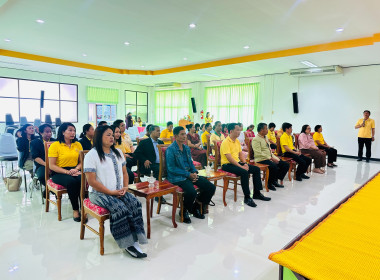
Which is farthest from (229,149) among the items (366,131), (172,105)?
(172,105)

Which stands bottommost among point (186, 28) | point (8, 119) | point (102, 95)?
point (8, 119)

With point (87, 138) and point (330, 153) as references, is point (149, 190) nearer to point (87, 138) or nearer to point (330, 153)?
point (87, 138)

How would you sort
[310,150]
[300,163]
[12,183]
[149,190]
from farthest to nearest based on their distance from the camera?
[310,150] < [300,163] < [12,183] < [149,190]

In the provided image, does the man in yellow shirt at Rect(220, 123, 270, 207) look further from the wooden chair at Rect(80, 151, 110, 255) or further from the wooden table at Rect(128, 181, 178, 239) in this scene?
the wooden chair at Rect(80, 151, 110, 255)

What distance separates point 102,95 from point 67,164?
9831 mm

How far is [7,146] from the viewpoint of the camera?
15.7 ft

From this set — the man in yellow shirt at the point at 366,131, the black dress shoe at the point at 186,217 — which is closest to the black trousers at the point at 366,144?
the man in yellow shirt at the point at 366,131

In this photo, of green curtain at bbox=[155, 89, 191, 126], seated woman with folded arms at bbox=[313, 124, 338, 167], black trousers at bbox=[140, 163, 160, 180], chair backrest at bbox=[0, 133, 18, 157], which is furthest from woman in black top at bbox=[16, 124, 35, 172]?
green curtain at bbox=[155, 89, 191, 126]

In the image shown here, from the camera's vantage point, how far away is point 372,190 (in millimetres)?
1751

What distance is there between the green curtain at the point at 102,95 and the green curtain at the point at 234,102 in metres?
4.68

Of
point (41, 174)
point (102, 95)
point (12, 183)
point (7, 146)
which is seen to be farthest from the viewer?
point (102, 95)

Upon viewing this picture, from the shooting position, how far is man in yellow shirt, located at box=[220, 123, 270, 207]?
376 cm

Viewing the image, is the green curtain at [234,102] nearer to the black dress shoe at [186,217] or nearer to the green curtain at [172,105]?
the green curtain at [172,105]

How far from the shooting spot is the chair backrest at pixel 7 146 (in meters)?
4.73
